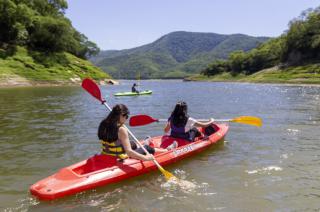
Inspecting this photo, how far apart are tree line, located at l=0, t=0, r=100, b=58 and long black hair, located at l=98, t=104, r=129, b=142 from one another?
61.6 meters

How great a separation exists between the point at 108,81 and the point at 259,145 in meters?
69.3

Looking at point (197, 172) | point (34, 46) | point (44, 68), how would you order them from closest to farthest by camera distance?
point (197, 172), point (44, 68), point (34, 46)

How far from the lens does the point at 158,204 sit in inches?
287

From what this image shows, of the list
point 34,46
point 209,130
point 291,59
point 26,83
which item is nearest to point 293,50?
point 291,59

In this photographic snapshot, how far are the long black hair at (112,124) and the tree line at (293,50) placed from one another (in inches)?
3728

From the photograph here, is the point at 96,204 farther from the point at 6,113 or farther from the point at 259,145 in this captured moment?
the point at 6,113

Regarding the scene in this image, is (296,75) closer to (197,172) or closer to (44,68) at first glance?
(44,68)

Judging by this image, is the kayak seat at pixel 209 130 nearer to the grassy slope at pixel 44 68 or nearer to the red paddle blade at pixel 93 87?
the red paddle blade at pixel 93 87

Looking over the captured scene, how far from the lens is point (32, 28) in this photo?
72562 millimetres

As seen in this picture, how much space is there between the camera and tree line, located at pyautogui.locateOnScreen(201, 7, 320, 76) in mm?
97938

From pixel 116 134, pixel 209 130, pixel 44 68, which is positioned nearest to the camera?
pixel 116 134

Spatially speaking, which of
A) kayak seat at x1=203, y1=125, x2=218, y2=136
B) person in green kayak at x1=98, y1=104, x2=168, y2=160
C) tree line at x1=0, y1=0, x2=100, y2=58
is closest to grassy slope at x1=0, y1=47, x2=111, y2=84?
tree line at x1=0, y1=0, x2=100, y2=58

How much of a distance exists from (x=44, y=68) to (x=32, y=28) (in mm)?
13102

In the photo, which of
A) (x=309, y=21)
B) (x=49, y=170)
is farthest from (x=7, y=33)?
(x=309, y=21)
